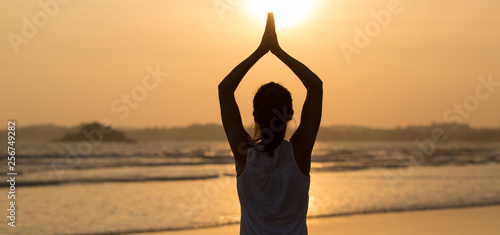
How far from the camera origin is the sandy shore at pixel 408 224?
9058 mm

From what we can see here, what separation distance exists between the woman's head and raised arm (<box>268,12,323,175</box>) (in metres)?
0.05

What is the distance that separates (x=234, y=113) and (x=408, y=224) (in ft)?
27.8

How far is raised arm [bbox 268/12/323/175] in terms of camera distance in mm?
1964

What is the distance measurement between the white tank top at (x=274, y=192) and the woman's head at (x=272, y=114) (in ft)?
0.13

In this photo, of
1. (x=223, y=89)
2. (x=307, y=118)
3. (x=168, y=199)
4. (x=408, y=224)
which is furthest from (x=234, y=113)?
(x=168, y=199)

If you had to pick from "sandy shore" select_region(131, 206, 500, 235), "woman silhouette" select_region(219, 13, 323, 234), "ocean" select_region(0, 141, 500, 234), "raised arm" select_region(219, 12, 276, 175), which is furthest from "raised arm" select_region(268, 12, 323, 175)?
"ocean" select_region(0, 141, 500, 234)

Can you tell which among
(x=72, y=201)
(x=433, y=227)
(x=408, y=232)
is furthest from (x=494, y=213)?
(x=72, y=201)

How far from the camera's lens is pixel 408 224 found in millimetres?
9766

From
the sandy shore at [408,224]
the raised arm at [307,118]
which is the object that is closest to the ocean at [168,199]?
the sandy shore at [408,224]

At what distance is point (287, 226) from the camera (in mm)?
2004

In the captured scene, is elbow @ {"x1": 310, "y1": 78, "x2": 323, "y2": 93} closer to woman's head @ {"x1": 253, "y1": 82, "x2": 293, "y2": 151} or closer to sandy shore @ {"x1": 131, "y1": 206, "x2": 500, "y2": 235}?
woman's head @ {"x1": 253, "y1": 82, "x2": 293, "y2": 151}

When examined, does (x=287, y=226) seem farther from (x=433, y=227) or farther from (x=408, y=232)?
(x=433, y=227)

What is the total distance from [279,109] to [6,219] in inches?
349

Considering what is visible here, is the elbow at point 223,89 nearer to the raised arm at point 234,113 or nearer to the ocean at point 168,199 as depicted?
the raised arm at point 234,113
